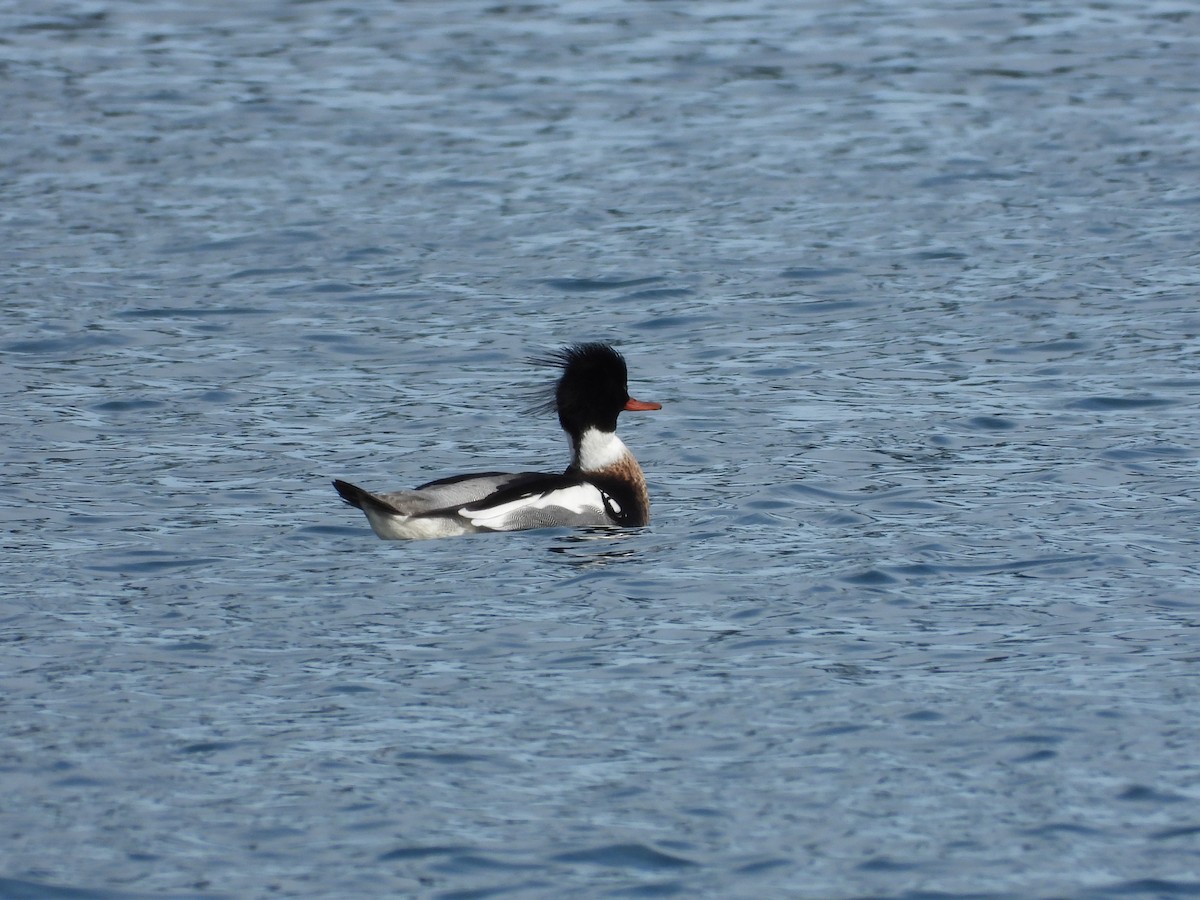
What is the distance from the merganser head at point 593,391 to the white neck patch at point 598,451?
37 millimetres

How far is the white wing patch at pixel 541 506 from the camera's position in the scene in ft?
36.0

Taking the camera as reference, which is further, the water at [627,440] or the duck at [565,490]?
the duck at [565,490]

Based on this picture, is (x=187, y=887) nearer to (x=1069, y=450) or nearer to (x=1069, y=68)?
(x=1069, y=450)

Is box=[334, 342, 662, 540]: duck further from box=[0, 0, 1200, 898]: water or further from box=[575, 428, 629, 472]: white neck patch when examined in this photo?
box=[0, 0, 1200, 898]: water

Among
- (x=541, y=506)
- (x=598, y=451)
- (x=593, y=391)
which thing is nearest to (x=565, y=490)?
(x=541, y=506)

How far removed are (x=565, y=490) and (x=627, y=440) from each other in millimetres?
1976

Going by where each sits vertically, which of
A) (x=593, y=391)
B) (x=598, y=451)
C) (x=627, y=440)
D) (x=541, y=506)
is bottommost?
(x=627, y=440)

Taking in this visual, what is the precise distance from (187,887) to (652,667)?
250 cm

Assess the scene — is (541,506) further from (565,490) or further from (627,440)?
(627,440)

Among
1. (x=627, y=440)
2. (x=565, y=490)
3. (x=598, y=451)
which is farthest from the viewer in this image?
(x=627, y=440)

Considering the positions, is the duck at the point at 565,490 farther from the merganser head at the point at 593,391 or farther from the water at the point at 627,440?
the water at the point at 627,440

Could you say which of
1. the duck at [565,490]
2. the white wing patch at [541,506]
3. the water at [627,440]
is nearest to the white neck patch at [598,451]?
the duck at [565,490]

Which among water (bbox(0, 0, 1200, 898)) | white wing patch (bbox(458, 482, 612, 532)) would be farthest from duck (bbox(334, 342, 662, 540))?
water (bbox(0, 0, 1200, 898))

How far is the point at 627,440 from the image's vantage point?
13.4 meters
